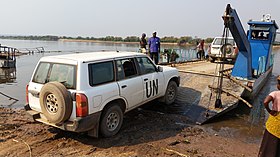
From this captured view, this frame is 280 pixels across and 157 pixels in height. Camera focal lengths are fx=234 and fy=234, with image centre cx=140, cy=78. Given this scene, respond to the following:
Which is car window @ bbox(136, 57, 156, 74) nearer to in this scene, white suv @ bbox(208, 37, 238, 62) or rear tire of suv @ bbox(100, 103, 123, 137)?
rear tire of suv @ bbox(100, 103, 123, 137)

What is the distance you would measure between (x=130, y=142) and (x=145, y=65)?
2.15 metres

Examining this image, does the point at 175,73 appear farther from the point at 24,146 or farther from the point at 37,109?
the point at 24,146

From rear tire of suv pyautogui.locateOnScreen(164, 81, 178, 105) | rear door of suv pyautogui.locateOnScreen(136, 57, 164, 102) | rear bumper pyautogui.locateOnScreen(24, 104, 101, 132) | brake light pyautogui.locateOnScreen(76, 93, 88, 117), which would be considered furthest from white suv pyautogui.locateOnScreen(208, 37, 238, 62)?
brake light pyautogui.locateOnScreen(76, 93, 88, 117)

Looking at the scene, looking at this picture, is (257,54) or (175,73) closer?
(175,73)

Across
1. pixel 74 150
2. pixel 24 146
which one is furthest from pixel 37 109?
pixel 74 150

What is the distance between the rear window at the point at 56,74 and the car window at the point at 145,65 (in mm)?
1974

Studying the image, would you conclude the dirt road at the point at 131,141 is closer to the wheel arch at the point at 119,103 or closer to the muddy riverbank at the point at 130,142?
the muddy riverbank at the point at 130,142

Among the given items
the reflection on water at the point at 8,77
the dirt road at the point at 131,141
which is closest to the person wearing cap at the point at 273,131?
the dirt road at the point at 131,141

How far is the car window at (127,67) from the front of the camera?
17.7 ft

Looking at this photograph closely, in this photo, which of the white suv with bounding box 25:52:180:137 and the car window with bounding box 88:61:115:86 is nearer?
the white suv with bounding box 25:52:180:137

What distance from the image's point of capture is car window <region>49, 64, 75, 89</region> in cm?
448

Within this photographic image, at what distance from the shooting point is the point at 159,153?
175 inches

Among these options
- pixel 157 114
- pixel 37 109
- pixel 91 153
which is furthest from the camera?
pixel 157 114

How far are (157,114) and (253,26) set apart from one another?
292 inches
